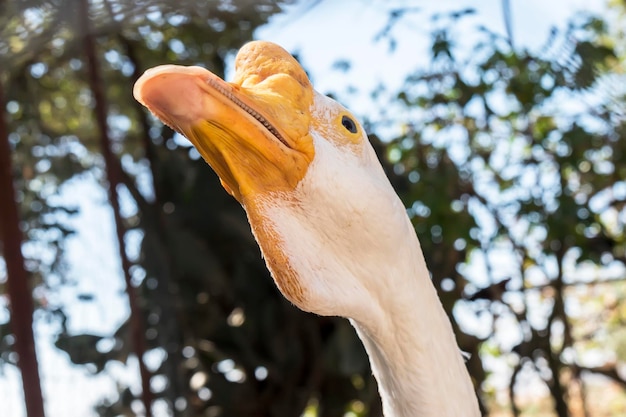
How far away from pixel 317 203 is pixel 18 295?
0.91 m

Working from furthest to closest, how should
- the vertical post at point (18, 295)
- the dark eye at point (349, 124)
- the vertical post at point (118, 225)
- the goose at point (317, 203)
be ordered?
the vertical post at point (118, 225)
the vertical post at point (18, 295)
the dark eye at point (349, 124)
the goose at point (317, 203)

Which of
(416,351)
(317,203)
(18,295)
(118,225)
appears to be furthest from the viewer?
(118,225)

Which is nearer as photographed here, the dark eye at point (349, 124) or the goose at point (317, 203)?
the goose at point (317, 203)

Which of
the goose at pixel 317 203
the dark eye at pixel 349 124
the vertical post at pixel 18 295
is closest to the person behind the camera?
the goose at pixel 317 203

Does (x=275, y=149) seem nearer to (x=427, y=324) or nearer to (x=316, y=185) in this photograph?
(x=316, y=185)

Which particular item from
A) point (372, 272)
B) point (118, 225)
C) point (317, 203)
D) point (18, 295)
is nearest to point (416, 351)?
point (372, 272)

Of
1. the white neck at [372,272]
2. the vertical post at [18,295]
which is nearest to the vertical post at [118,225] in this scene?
the vertical post at [18,295]

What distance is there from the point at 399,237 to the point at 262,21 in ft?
4.08

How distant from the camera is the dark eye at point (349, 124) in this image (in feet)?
3.32

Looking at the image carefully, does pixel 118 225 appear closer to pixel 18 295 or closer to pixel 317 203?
pixel 18 295

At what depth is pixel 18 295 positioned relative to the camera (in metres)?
1.62

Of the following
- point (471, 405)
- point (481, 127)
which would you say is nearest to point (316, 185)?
point (471, 405)

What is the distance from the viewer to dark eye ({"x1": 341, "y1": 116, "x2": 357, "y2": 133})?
39.9 inches

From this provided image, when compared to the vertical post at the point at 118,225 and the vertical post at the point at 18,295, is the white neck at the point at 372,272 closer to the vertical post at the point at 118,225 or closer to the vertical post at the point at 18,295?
the vertical post at the point at 18,295
